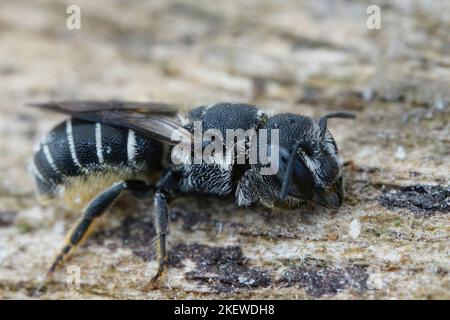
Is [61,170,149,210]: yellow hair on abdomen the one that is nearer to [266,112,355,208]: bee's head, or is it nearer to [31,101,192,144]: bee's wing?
[31,101,192,144]: bee's wing

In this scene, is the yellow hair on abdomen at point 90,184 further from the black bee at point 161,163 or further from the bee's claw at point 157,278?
the bee's claw at point 157,278

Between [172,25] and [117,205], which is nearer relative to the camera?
[117,205]

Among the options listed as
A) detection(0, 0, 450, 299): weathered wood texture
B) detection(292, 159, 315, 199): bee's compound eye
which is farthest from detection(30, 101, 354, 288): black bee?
detection(0, 0, 450, 299): weathered wood texture

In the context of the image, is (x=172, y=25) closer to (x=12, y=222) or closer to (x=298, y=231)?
(x=12, y=222)

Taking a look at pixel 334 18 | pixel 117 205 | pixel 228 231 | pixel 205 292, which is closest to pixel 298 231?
pixel 228 231

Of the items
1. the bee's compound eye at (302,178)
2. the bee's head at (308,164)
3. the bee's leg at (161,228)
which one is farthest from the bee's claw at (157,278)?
the bee's compound eye at (302,178)

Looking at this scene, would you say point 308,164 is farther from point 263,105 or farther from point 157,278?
point 263,105

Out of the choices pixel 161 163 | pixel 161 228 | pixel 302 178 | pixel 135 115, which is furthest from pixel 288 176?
pixel 135 115
